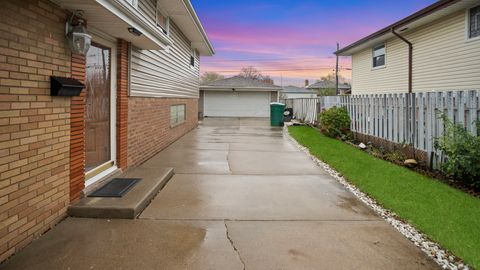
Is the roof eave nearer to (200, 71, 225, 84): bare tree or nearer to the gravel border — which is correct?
the gravel border

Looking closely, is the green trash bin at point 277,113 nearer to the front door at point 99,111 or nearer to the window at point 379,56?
the window at point 379,56

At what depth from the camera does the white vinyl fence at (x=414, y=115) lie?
23.6 feet

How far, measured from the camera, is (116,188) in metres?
5.75

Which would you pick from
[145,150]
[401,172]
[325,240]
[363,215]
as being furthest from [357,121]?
[325,240]

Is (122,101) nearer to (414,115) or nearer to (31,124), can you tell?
(31,124)

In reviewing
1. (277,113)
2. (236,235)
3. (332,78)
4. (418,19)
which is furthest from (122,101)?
(332,78)

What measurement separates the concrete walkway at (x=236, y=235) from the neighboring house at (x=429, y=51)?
26.3ft

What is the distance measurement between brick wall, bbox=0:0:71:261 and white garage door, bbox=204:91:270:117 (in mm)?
25081

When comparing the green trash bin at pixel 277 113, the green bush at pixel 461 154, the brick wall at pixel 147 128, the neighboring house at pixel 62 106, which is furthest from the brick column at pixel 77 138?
the green trash bin at pixel 277 113

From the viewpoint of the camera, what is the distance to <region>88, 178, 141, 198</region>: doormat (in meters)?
5.40

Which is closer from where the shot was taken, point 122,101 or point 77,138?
point 77,138

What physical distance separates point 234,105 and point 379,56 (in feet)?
45.6

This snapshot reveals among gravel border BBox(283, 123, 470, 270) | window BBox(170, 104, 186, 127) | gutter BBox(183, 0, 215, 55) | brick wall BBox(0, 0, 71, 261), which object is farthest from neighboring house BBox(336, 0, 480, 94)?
brick wall BBox(0, 0, 71, 261)

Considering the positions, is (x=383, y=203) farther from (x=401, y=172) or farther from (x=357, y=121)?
(x=357, y=121)
